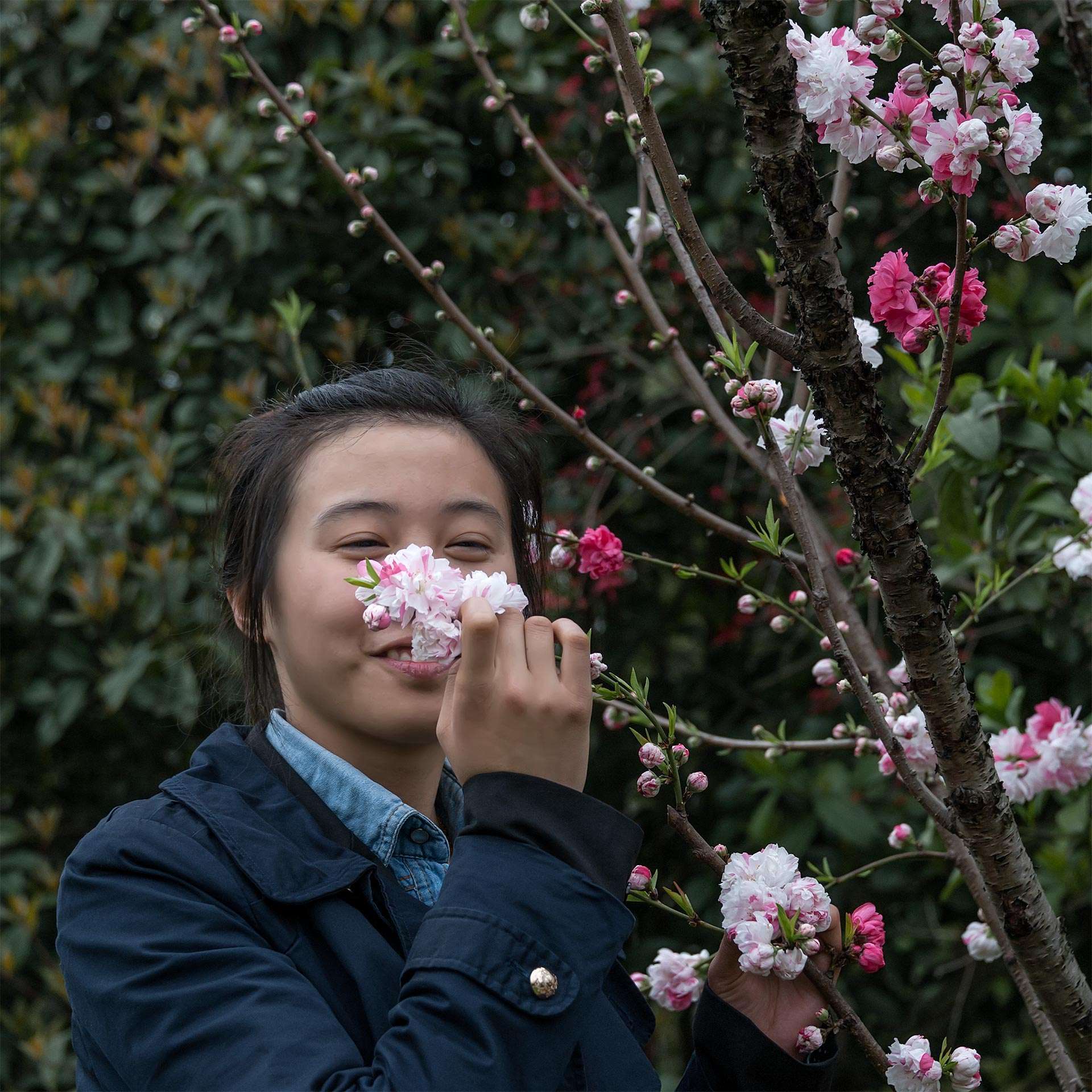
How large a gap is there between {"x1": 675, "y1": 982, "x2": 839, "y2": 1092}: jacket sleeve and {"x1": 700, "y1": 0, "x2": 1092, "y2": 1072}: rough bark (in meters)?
0.28

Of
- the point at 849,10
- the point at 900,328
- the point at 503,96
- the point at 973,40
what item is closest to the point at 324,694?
the point at 900,328

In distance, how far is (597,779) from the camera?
320 cm

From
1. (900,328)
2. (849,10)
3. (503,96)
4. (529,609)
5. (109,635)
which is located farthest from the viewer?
(109,635)

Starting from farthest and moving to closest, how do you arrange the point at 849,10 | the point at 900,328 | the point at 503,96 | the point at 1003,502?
the point at 849,10 < the point at 1003,502 < the point at 503,96 < the point at 900,328

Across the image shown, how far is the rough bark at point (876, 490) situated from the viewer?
109 centimetres

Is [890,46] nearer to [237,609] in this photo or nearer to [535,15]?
[535,15]

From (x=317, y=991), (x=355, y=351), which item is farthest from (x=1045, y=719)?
(x=355, y=351)

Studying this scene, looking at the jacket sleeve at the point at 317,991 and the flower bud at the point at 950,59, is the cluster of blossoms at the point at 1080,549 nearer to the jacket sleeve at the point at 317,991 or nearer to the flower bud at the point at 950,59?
the flower bud at the point at 950,59

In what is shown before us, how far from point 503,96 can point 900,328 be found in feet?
3.20

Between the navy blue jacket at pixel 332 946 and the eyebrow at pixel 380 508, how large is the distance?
11.3 inches

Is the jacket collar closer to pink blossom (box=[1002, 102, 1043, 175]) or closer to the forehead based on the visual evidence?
the forehead

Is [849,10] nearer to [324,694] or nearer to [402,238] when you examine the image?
[402,238]

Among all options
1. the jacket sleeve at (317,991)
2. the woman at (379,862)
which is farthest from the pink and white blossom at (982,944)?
the jacket sleeve at (317,991)

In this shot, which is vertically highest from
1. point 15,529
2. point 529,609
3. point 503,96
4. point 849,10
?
point 849,10
